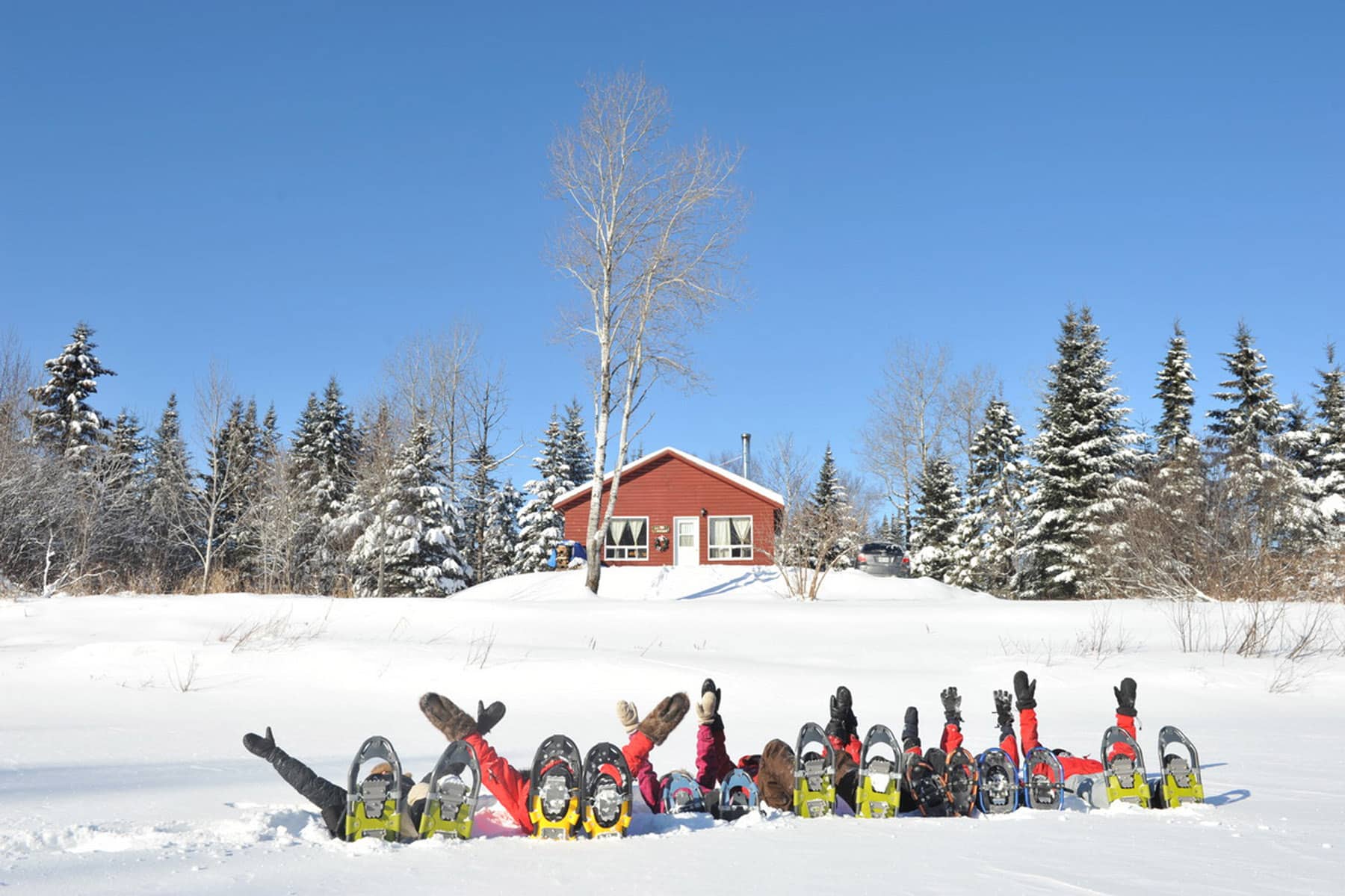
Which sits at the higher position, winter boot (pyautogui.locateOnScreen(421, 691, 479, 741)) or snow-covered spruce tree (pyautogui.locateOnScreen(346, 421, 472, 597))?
snow-covered spruce tree (pyautogui.locateOnScreen(346, 421, 472, 597))

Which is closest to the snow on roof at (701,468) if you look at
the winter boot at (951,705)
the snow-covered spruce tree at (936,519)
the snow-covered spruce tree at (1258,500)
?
the snow-covered spruce tree at (936,519)

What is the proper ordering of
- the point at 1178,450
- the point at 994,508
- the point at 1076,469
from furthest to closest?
the point at 994,508 → the point at 1076,469 → the point at 1178,450

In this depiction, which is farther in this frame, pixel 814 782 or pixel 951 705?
pixel 951 705

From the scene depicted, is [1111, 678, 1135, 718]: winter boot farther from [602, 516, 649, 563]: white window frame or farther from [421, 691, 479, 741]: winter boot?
[602, 516, 649, 563]: white window frame

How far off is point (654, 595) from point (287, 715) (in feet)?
59.7

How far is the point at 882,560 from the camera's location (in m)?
35.3

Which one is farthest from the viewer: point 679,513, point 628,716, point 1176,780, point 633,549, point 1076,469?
point 633,549

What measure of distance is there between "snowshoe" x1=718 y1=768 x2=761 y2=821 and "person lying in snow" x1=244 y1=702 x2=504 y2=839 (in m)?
1.36

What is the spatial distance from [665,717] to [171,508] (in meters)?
36.9

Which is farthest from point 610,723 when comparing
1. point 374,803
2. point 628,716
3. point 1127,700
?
point 374,803

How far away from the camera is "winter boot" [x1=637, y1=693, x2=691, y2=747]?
3.76 m

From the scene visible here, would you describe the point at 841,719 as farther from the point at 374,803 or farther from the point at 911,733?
the point at 374,803

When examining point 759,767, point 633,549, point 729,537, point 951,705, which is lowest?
point 759,767

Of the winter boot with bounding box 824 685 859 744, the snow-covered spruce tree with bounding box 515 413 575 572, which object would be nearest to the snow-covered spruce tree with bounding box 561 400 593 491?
the snow-covered spruce tree with bounding box 515 413 575 572
